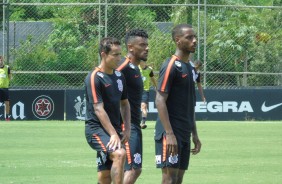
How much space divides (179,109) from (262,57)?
21545 millimetres

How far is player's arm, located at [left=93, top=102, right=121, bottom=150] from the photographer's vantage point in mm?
10133

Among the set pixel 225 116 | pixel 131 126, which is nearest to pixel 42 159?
pixel 131 126

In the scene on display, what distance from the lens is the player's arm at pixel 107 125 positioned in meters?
10.1

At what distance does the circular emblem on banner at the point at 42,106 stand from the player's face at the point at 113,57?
19481 mm

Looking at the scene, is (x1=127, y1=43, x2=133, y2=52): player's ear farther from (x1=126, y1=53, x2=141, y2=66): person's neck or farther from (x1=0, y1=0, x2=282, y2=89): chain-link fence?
(x1=0, y1=0, x2=282, y2=89): chain-link fence

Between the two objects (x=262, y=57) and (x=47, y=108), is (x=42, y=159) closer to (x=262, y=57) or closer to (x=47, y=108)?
(x=47, y=108)

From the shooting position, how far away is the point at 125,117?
35.2 feet

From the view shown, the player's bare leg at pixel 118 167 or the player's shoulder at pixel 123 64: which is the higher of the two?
the player's shoulder at pixel 123 64

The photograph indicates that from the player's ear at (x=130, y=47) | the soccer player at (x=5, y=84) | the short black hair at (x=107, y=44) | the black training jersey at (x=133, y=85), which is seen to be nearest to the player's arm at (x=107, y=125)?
the short black hair at (x=107, y=44)

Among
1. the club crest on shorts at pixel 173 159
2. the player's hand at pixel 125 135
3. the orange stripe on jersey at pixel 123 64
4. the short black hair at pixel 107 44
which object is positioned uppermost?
the short black hair at pixel 107 44

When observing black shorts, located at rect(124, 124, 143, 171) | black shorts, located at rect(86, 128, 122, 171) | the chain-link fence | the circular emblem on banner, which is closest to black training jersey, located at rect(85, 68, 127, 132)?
black shorts, located at rect(86, 128, 122, 171)

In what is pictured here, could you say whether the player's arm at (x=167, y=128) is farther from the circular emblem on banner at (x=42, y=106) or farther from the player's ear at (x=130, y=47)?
the circular emblem on banner at (x=42, y=106)

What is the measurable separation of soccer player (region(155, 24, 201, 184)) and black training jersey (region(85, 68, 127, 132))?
1.85ft

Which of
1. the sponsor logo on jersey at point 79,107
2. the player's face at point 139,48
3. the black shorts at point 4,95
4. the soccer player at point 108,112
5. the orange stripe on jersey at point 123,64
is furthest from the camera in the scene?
the sponsor logo on jersey at point 79,107
